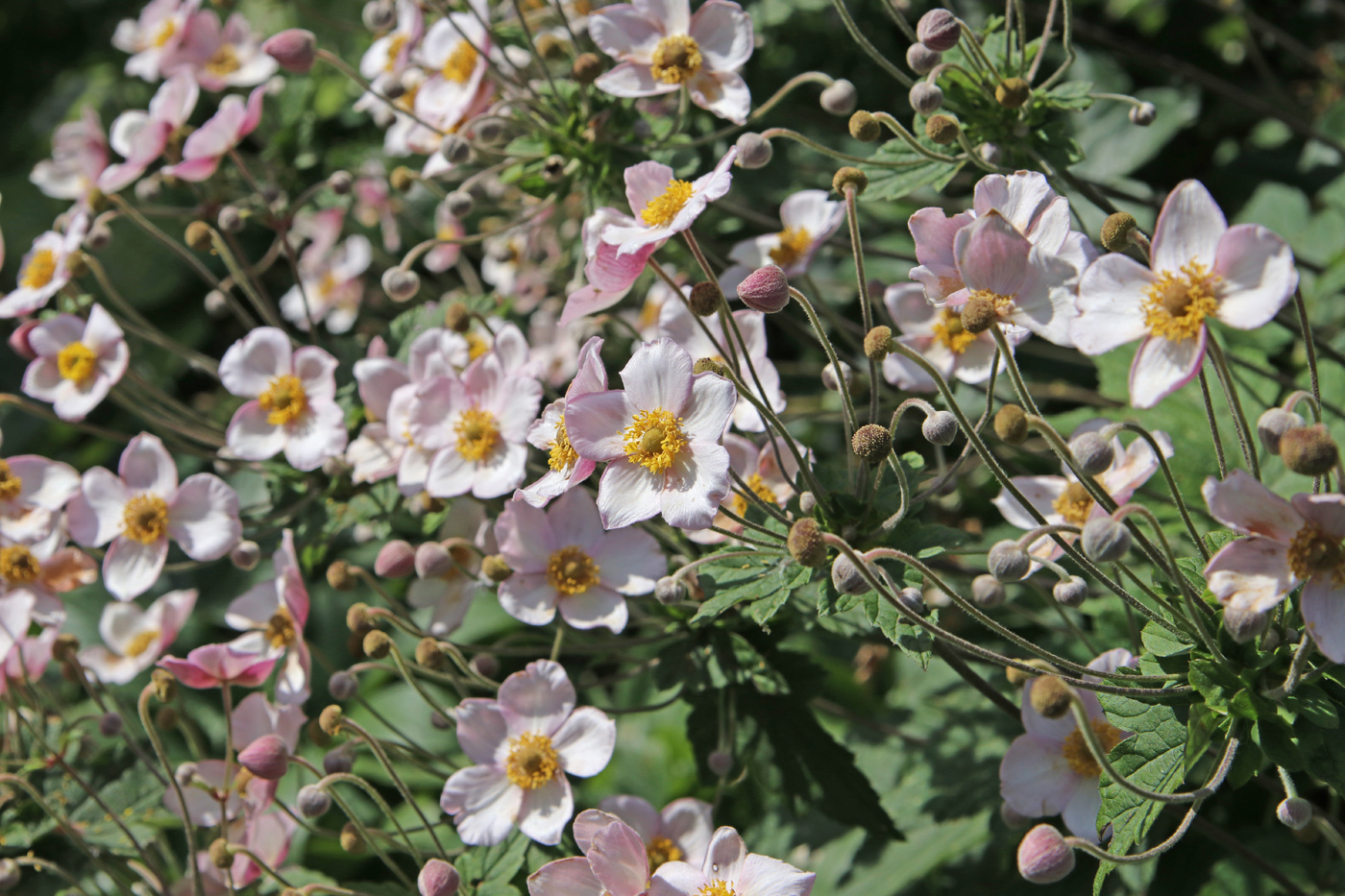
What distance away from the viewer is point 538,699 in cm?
189

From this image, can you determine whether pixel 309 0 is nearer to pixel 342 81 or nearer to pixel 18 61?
pixel 342 81

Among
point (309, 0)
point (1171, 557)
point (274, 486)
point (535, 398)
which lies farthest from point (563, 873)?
point (309, 0)

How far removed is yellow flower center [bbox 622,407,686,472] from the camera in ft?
5.27

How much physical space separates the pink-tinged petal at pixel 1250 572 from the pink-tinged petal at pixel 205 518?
186 cm

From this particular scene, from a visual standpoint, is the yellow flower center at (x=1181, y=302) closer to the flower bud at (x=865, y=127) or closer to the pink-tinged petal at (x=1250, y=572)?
the pink-tinged petal at (x=1250, y=572)

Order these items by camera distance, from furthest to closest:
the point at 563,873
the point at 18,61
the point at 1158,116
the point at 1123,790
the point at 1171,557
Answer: the point at 18,61 → the point at 1158,116 → the point at 563,873 → the point at 1123,790 → the point at 1171,557

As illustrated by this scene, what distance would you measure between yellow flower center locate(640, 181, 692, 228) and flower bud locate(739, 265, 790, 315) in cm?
25

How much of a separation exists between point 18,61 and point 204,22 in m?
2.86

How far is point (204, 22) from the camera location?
291 cm

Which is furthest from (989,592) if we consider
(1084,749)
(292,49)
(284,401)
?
(292,49)

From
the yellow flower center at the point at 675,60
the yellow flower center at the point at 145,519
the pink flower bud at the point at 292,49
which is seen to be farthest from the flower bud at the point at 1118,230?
the yellow flower center at the point at 145,519

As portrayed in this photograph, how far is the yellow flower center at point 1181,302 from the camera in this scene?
1.39m

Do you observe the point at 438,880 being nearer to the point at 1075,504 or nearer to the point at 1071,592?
the point at 1071,592

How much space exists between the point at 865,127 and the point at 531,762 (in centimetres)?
124
